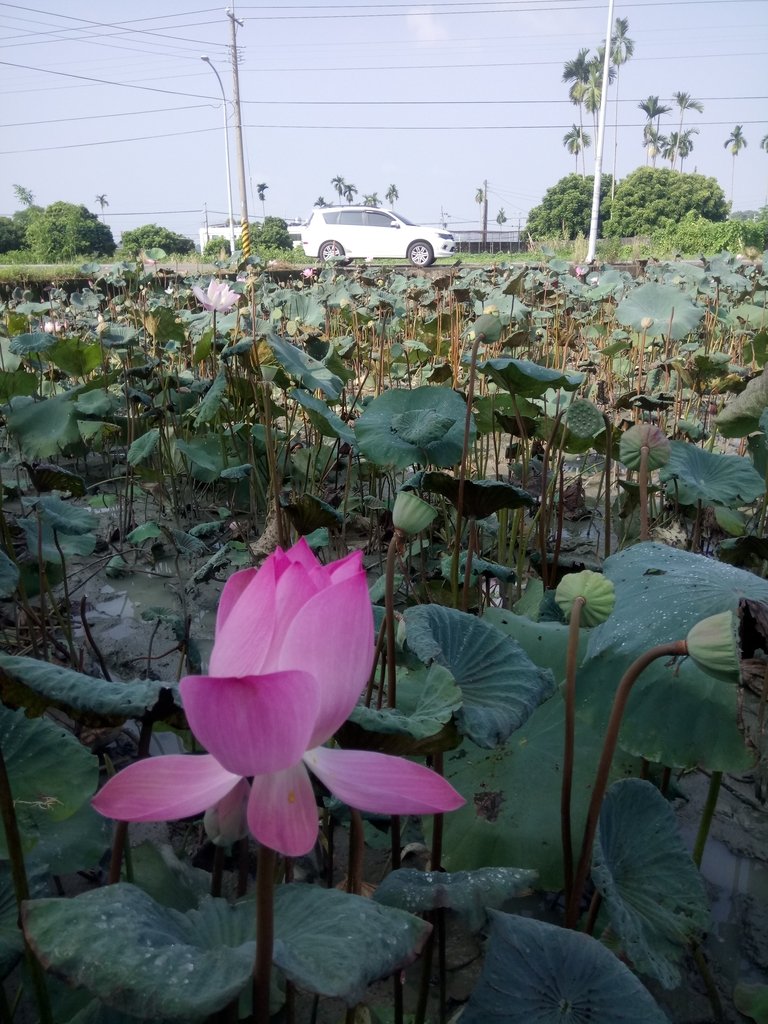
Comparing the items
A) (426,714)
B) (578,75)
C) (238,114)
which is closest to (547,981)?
(426,714)

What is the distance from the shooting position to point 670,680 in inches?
32.5

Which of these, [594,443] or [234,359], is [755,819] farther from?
[234,359]

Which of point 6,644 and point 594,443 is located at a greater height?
point 594,443

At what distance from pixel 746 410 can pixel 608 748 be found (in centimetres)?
130

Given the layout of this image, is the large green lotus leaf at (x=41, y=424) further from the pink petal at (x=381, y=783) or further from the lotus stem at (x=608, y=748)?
the pink petal at (x=381, y=783)

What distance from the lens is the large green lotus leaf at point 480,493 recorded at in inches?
43.8

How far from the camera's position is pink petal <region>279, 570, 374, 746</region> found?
0.36 m

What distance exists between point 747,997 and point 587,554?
4.83 ft

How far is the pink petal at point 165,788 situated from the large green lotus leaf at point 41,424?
2.01 meters

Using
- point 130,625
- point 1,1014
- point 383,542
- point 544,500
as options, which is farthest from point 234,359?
point 1,1014

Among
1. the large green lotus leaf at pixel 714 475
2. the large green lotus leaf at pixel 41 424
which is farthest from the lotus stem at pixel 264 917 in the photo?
the large green lotus leaf at pixel 41 424

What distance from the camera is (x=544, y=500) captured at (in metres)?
1.55

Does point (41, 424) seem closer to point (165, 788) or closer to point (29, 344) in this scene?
point (29, 344)

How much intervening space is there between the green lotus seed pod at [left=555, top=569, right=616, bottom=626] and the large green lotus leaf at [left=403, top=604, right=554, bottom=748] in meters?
0.09
